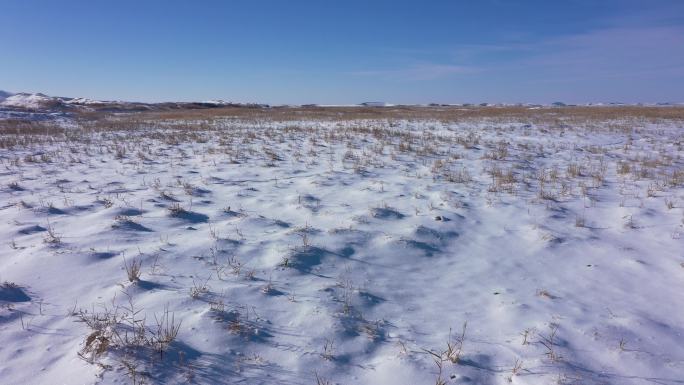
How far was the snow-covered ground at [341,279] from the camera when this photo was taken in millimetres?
2943

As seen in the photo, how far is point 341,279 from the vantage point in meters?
4.30

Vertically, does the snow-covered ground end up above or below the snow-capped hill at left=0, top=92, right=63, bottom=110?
below

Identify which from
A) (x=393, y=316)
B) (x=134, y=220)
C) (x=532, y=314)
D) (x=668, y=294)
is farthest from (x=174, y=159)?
(x=668, y=294)

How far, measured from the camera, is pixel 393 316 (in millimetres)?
3660

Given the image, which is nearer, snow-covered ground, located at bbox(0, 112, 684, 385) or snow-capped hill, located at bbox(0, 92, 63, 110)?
snow-covered ground, located at bbox(0, 112, 684, 385)

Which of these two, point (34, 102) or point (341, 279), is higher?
point (34, 102)

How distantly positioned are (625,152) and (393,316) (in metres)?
12.6

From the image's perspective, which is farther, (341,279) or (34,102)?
(34,102)

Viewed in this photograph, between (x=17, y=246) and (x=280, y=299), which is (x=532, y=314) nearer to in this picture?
(x=280, y=299)

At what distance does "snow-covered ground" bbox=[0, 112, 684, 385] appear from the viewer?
9.66 feet

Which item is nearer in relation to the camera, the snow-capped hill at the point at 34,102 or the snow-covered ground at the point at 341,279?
the snow-covered ground at the point at 341,279

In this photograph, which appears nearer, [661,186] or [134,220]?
[134,220]

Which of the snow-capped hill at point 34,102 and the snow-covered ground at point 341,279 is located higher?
the snow-capped hill at point 34,102

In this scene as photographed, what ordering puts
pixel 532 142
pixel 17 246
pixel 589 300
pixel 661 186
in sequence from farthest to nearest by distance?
1. pixel 532 142
2. pixel 661 186
3. pixel 17 246
4. pixel 589 300
